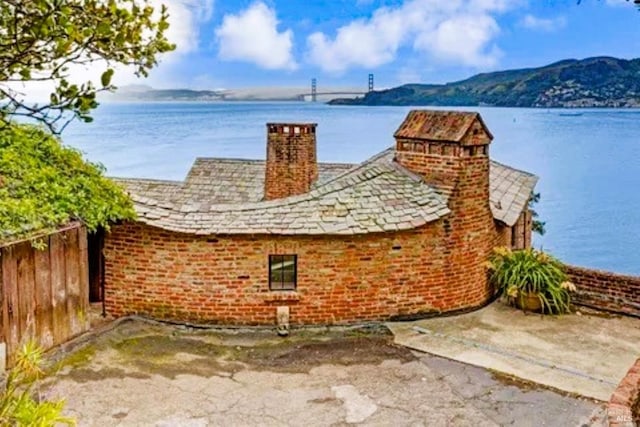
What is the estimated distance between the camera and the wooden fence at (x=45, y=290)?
10039mm

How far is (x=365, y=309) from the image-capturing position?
12.8 meters

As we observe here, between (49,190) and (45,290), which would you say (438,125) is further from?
(45,290)

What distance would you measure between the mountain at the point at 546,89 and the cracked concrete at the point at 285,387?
2224 inches

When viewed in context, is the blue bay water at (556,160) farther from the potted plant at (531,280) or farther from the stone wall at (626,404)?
the stone wall at (626,404)

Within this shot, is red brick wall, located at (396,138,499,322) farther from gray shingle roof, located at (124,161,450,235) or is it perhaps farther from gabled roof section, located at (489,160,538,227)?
gabled roof section, located at (489,160,538,227)

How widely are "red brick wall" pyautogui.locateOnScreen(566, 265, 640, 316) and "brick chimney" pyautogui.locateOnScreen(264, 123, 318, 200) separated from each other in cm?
856

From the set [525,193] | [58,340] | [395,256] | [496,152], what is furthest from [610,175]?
[58,340]

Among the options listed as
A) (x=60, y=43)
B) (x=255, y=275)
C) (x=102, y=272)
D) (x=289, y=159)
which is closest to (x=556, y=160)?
(x=289, y=159)

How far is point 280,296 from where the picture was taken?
40.9 ft

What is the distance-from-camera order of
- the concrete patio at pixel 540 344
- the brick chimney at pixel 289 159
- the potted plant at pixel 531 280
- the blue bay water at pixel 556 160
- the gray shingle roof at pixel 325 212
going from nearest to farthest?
the concrete patio at pixel 540 344 < the gray shingle roof at pixel 325 212 < the potted plant at pixel 531 280 < the brick chimney at pixel 289 159 < the blue bay water at pixel 556 160

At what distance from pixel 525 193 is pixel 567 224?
32.0m

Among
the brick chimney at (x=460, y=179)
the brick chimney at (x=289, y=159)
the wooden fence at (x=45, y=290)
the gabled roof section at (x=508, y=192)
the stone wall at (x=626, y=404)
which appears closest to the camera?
the stone wall at (x=626, y=404)

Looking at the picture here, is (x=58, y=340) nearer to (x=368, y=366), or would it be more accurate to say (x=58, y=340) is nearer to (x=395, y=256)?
(x=368, y=366)

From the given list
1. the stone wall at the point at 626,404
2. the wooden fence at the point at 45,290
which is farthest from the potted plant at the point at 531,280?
the wooden fence at the point at 45,290
